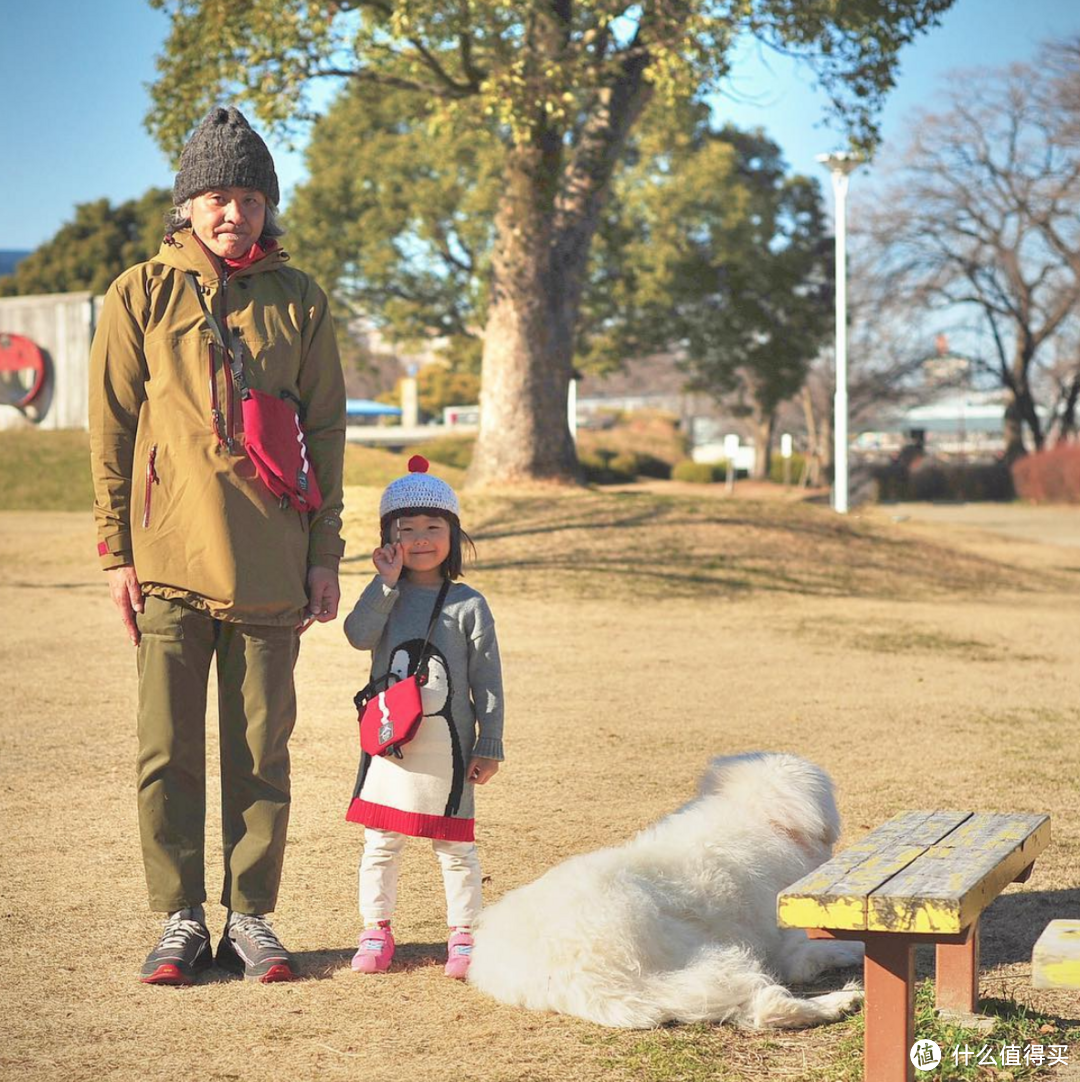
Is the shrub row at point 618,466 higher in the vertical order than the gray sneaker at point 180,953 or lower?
higher

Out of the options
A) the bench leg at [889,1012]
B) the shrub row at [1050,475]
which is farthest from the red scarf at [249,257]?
the shrub row at [1050,475]

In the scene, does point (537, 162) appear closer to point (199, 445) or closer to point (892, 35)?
point (892, 35)

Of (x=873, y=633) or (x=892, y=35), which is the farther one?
(x=892, y=35)

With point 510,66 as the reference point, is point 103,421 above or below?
below

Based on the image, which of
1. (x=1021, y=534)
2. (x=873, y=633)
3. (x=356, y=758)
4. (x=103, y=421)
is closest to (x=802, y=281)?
(x=1021, y=534)

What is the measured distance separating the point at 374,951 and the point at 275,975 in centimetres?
26

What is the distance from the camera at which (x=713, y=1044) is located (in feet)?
10.8

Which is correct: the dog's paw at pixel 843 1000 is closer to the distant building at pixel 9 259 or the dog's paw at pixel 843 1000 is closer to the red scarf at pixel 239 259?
the red scarf at pixel 239 259

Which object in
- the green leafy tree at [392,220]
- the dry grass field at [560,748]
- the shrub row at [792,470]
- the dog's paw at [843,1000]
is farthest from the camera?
the shrub row at [792,470]

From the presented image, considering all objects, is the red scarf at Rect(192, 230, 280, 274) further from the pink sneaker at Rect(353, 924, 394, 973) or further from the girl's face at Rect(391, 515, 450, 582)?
the pink sneaker at Rect(353, 924, 394, 973)

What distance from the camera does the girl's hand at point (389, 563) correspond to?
3.81m

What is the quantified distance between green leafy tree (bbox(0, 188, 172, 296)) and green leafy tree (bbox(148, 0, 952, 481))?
109 feet

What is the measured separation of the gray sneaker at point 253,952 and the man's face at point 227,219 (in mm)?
1701

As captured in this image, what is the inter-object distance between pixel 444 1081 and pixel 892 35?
15558 mm
